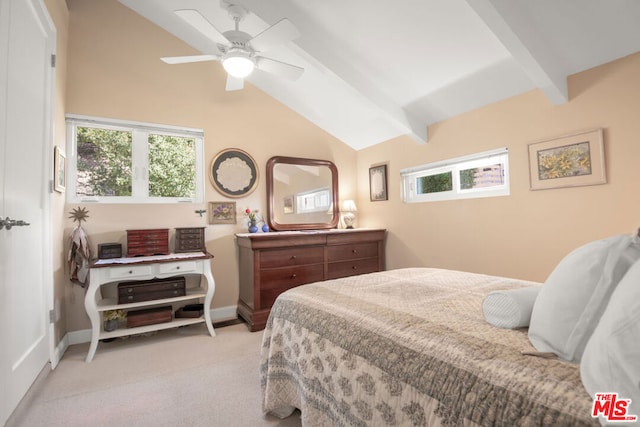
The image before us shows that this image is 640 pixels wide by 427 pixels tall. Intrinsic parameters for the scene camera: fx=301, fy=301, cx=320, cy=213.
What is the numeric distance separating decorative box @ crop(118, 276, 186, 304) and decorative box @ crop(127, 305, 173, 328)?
16 centimetres

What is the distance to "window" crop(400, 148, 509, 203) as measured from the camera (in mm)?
2877

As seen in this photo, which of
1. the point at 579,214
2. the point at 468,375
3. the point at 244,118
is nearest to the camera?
the point at 468,375

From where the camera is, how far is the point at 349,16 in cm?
247

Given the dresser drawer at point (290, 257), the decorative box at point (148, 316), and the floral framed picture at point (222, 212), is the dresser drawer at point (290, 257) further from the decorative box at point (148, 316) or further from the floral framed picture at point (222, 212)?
the decorative box at point (148, 316)

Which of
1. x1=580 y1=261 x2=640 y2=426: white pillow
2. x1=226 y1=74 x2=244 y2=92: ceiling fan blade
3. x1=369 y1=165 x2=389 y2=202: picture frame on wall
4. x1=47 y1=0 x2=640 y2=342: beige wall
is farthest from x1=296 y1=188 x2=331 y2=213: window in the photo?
x1=580 y1=261 x2=640 y2=426: white pillow

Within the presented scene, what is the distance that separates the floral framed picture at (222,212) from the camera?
135 inches

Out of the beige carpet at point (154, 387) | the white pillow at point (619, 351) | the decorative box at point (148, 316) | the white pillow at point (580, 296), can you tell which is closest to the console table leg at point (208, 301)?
the beige carpet at point (154, 387)

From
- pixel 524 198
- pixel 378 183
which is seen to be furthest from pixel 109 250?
pixel 524 198

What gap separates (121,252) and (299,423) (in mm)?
2298

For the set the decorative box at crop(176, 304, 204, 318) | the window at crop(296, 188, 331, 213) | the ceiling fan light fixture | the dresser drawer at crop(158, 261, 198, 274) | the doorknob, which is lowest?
the decorative box at crop(176, 304, 204, 318)

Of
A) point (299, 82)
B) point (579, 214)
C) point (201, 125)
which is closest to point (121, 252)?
point (201, 125)

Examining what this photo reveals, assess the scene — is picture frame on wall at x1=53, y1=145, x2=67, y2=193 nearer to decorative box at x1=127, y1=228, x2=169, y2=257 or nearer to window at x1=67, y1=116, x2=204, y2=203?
window at x1=67, y1=116, x2=204, y2=203

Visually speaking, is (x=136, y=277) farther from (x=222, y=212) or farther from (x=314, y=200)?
(x=314, y=200)

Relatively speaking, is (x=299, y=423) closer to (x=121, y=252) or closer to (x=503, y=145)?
(x=121, y=252)
